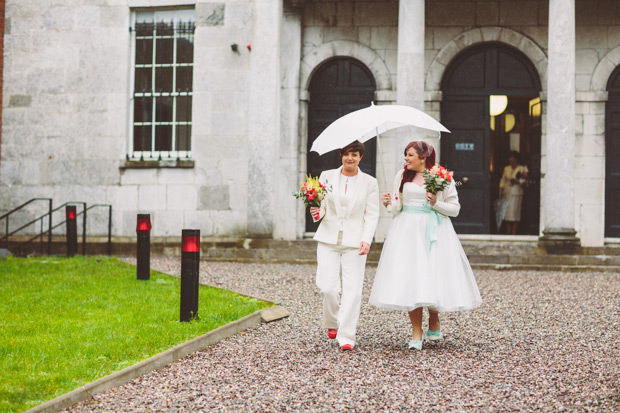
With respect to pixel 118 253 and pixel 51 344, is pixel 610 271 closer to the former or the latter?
pixel 118 253

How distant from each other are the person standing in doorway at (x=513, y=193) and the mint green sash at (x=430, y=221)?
9.80 meters

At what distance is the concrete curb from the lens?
4.72 metres

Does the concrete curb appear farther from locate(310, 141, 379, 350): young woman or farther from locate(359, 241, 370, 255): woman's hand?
locate(359, 241, 370, 255): woman's hand

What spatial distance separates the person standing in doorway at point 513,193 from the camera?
16.1 meters

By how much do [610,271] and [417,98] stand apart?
13.7 feet

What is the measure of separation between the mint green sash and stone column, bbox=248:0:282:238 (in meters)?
7.65

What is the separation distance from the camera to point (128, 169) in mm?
15398

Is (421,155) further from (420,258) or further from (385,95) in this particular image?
(385,95)

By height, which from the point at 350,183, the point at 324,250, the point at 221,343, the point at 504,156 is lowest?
the point at 221,343

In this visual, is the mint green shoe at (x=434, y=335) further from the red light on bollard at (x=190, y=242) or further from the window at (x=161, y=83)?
the window at (x=161, y=83)

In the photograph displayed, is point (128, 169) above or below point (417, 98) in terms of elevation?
below

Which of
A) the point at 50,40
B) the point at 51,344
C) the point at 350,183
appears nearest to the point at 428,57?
the point at 50,40

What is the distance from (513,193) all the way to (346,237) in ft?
33.3

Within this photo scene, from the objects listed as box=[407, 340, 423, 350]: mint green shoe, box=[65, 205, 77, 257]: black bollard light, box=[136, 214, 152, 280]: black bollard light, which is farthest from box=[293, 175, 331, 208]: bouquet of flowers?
box=[65, 205, 77, 257]: black bollard light
